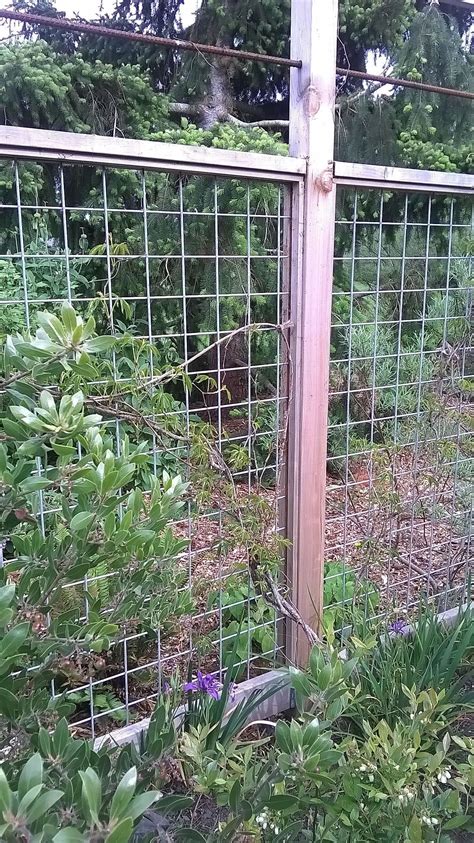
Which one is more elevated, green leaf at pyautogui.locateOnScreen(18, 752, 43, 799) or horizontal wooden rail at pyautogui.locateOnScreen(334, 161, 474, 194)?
horizontal wooden rail at pyautogui.locateOnScreen(334, 161, 474, 194)

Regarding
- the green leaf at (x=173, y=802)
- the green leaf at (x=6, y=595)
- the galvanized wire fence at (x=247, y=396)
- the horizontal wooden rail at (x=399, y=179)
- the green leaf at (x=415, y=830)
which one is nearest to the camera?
the green leaf at (x=6, y=595)

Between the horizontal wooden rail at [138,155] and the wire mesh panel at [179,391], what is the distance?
0.06 m

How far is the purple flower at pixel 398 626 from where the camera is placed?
2160 millimetres

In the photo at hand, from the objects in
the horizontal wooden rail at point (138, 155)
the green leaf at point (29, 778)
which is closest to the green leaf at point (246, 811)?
the green leaf at point (29, 778)

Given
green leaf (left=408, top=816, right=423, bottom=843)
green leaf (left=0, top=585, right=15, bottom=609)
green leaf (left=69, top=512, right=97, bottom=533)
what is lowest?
green leaf (left=408, top=816, right=423, bottom=843)

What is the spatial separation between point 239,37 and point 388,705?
4.34 m

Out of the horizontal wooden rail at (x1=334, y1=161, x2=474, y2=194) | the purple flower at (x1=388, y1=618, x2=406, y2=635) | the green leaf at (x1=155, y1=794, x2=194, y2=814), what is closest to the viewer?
the green leaf at (x1=155, y1=794, x2=194, y2=814)

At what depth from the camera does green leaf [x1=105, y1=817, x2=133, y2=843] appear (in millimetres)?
691

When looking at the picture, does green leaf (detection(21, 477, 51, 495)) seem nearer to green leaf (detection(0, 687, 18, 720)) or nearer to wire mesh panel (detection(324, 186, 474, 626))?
green leaf (detection(0, 687, 18, 720))

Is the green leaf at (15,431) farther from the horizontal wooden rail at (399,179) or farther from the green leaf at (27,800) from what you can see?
the horizontal wooden rail at (399,179)

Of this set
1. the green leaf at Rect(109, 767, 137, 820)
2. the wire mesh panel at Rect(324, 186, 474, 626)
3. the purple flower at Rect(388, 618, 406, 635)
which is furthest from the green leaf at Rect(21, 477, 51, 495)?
the purple flower at Rect(388, 618, 406, 635)

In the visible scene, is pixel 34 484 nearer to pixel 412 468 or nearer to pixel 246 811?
pixel 246 811

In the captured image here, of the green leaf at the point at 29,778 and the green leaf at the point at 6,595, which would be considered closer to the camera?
the green leaf at the point at 29,778

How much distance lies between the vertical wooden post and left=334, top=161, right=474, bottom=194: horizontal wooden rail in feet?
0.24
